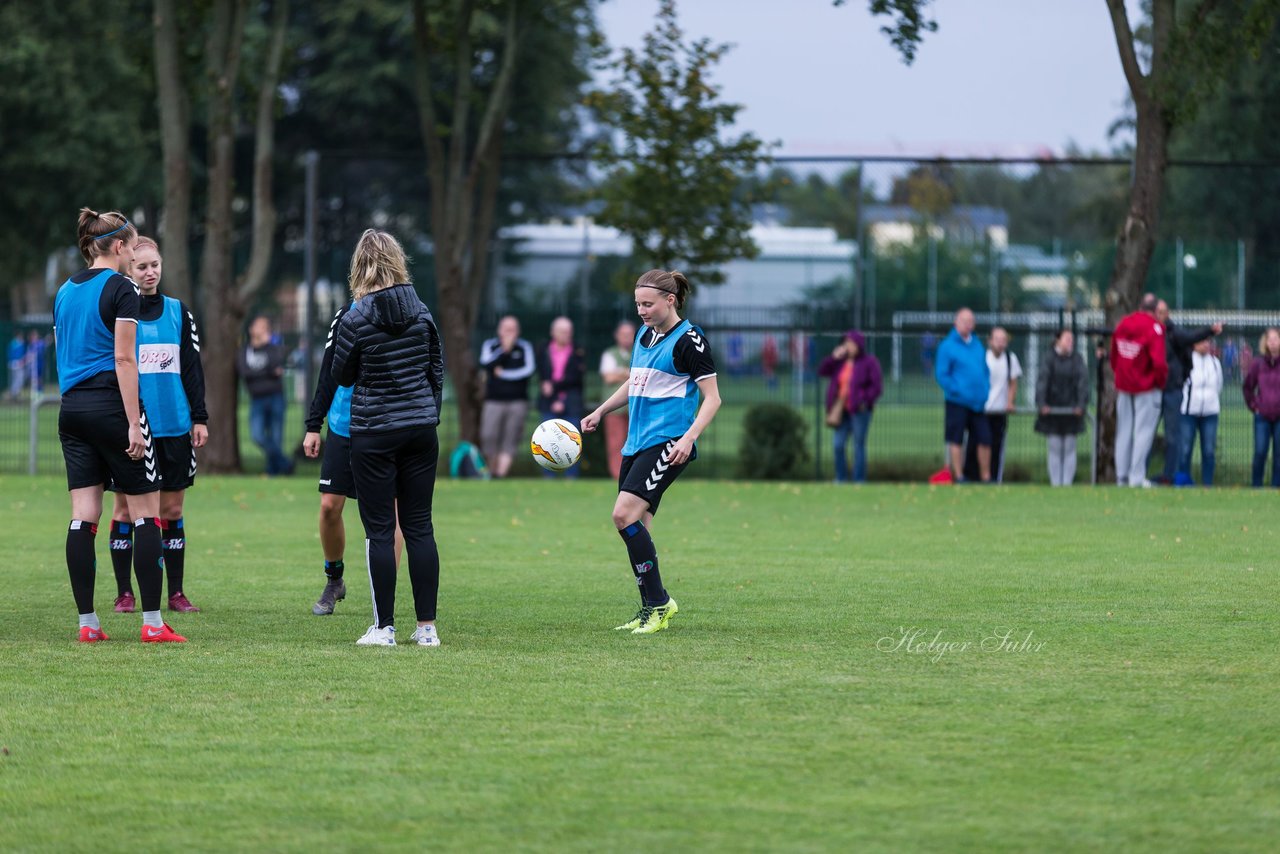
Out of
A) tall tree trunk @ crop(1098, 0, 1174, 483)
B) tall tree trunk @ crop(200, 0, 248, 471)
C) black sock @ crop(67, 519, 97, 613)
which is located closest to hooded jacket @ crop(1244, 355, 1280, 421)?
tall tree trunk @ crop(1098, 0, 1174, 483)

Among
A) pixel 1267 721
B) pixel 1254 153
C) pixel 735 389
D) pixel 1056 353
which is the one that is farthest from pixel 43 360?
pixel 1254 153

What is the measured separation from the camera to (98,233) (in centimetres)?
809

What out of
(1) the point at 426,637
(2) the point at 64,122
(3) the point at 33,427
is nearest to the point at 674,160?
(3) the point at 33,427

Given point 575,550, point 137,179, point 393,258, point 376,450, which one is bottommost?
point 575,550

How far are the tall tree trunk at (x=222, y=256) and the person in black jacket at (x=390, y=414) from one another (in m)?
14.4

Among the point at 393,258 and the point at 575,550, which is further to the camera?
the point at 575,550

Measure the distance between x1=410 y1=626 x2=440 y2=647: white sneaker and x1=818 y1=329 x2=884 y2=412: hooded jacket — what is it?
12.1m

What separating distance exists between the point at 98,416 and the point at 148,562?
74 cm

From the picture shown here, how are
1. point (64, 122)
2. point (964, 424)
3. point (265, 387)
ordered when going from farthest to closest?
point (64, 122)
point (265, 387)
point (964, 424)

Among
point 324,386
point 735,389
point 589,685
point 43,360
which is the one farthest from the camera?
point 735,389

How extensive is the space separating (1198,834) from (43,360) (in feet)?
74.5

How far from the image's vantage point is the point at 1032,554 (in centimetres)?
1194

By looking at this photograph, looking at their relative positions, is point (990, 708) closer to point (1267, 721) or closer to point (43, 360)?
point (1267, 721)

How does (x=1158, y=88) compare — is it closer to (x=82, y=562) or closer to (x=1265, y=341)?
(x=1265, y=341)
